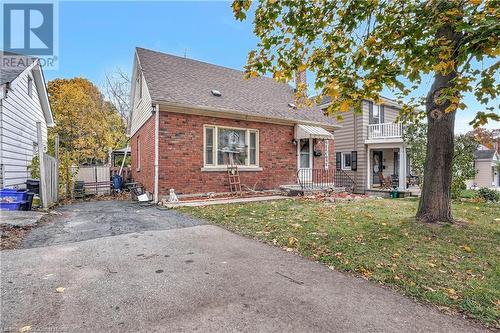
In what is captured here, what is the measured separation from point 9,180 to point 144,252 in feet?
23.9

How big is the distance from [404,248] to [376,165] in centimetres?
1588

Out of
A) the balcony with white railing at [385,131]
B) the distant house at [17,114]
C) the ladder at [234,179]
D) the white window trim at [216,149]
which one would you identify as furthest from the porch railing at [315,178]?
the distant house at [17,114]

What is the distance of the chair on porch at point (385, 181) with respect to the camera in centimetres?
1716

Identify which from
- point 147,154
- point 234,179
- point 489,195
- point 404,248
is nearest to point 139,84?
point 147,154

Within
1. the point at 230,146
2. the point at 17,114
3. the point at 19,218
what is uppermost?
the point at 17,114

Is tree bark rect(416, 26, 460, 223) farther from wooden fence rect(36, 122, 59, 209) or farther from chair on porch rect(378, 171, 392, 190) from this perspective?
chair on porch rect(378, 171, 392, 190)

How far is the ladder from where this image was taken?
11.1 m

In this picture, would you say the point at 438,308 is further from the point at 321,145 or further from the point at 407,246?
the point at 321,145

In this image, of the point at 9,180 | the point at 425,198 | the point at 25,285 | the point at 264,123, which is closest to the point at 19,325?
the point at 25,285

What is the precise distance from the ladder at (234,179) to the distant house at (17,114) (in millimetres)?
7184

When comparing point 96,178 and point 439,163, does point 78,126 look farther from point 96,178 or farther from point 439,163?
point 439,163

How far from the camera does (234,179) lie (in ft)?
37.0

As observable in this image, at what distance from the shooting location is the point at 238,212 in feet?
25.2

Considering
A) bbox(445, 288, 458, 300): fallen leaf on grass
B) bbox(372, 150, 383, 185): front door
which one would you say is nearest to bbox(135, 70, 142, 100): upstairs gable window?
bbox(445, 288, 458, 300): fallen leaf on grass
